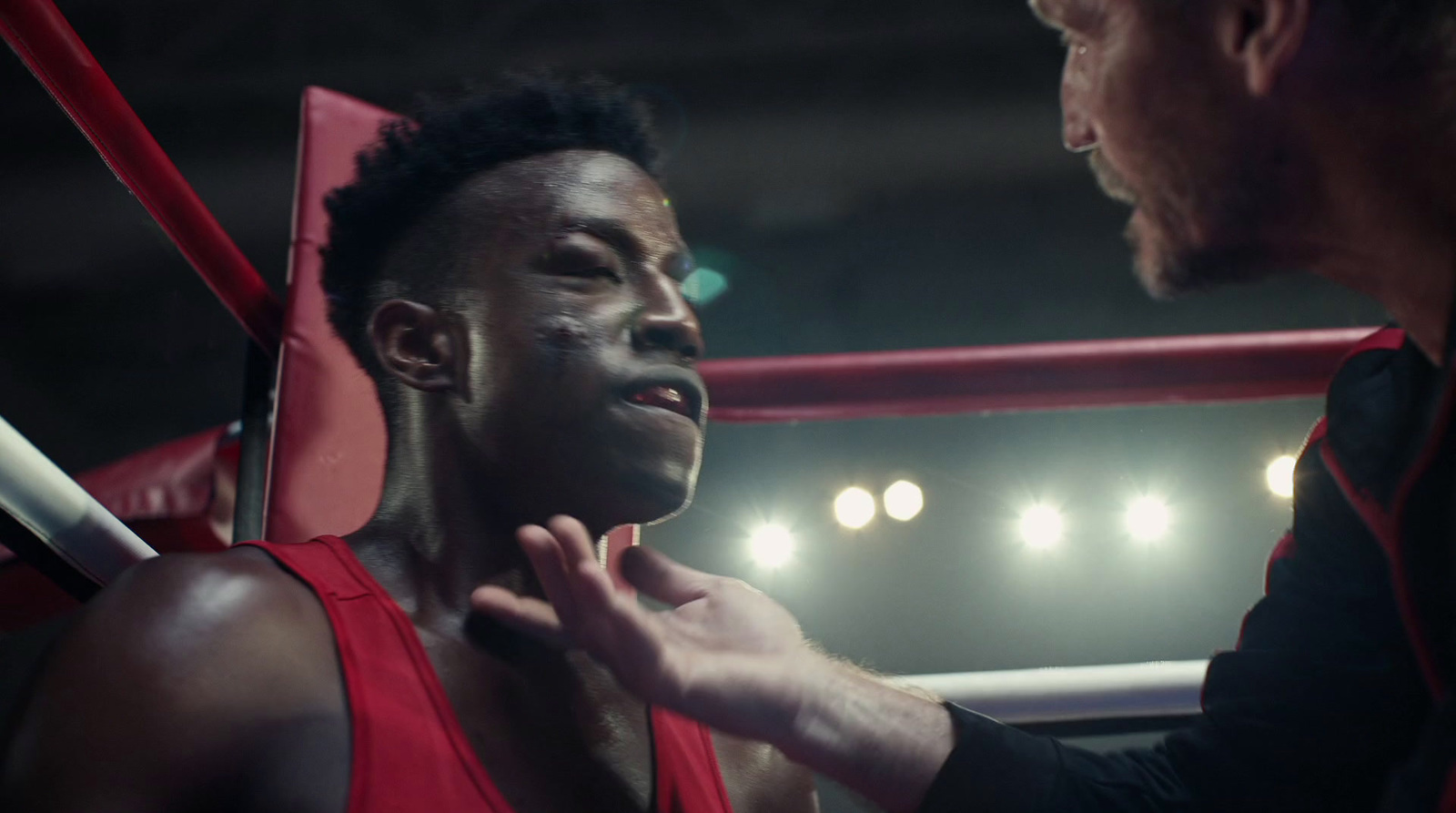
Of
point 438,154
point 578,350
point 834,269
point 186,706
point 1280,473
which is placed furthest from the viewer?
point 834,269

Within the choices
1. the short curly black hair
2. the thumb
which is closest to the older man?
the thumb

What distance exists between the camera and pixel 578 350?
29.5 inches

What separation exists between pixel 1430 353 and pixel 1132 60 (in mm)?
282

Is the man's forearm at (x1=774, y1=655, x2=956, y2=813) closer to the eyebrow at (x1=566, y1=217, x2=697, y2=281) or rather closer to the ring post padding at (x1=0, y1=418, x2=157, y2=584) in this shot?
the eyebrow at (x1=566, y1=217, x2=697, y2=281)

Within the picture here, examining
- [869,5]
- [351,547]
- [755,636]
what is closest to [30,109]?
[869,5]

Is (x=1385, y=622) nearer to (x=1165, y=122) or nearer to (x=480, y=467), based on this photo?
(x=1165, y=122)

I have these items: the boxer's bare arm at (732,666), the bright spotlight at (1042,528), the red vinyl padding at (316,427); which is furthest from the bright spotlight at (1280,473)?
the red vinyl padding at (316,427)

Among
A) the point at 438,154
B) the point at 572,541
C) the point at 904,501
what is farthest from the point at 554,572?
the point at 904,501

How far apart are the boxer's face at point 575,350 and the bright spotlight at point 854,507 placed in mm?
2713

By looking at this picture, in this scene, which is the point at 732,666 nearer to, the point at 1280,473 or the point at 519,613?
the point at 519,613

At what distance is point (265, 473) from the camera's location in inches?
39.8

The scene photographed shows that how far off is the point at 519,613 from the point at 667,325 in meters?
0.26

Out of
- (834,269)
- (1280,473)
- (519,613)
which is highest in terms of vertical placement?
(834,269)

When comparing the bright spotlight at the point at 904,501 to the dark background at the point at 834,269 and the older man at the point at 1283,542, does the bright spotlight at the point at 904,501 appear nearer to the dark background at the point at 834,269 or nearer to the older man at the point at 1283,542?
the dark background at the point at 834,269
